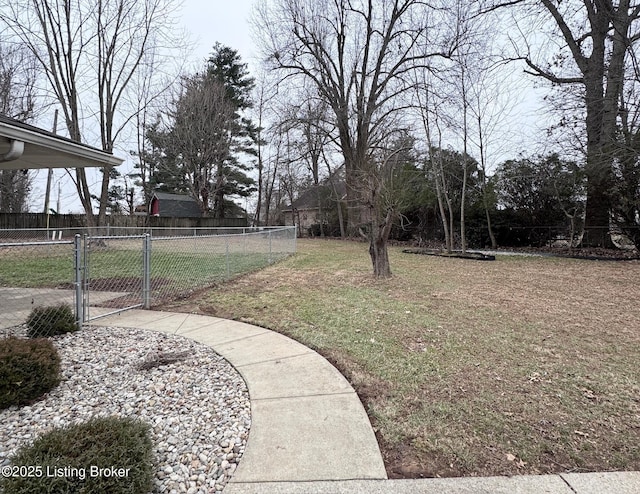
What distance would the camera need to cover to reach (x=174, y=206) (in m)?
31.5

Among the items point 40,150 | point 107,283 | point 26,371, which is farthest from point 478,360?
point 107,283

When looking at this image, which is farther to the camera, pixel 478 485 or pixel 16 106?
pixel 16 106

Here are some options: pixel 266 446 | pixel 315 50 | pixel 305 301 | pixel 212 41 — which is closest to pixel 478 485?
pixel 266 446

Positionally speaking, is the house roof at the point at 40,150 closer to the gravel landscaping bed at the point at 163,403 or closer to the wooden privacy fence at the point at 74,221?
the gravel landscaping bed at the point at 163,403

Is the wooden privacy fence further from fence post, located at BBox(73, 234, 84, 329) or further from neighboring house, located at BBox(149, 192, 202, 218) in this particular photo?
fence post, located at BBox(73, 234, 84, 329)

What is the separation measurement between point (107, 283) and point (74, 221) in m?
18.7

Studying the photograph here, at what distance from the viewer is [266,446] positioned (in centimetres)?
199

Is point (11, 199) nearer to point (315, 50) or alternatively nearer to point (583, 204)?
point (315, 50)

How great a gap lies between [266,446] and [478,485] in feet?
3.77

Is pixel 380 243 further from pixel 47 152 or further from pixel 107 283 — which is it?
pixel 47 152

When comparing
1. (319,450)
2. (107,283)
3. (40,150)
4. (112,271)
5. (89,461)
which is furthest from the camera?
(112,271)

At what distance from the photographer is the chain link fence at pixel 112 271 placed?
4.33 metres

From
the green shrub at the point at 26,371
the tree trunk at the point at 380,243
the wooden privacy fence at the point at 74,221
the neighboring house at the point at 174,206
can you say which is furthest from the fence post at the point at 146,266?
the neighboring house at the point at 174,206

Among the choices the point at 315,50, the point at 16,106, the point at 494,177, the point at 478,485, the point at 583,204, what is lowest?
the point at 478,485
